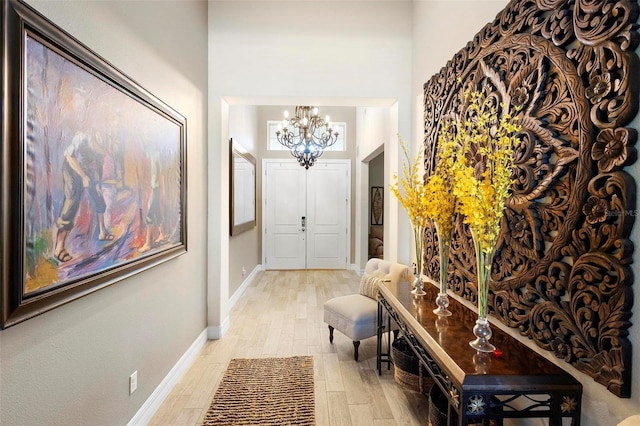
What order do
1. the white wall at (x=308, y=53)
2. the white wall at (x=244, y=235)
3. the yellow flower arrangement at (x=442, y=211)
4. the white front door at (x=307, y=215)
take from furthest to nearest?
the white front door at (x=307, y=215) → the white wall at (x=244, y=235) → the white wall at (x=308, y=53) → the yellow flower arrangement at (x=442, y=211)

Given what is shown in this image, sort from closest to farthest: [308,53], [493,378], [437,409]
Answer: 1. [493,378]
2. [437,409]
3. [308,53]

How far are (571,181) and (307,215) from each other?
607cm

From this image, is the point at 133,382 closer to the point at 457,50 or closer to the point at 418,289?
the point at 418,289

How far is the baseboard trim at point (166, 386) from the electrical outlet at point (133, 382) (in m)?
0.18

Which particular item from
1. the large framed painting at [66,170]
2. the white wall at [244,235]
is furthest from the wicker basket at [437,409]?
the white wall at [244,235]

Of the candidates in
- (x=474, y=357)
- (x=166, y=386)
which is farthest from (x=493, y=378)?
(x=166, y=386)

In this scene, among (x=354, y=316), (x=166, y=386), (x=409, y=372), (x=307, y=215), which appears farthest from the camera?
(x=307, y=215)

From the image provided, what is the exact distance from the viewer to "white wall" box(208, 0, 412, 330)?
135 inches

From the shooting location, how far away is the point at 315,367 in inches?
115

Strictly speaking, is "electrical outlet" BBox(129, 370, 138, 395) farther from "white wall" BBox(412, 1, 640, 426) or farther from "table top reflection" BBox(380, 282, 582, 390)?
"white wall" BBox(412, 1, 640, 426)

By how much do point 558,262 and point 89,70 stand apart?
2224 millimetres

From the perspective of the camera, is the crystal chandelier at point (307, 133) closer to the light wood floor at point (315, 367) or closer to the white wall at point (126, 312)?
the white wall at point (126, 312)

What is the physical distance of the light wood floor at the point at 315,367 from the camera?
2285 mm

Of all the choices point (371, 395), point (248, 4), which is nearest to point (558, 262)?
point (371, 395)
